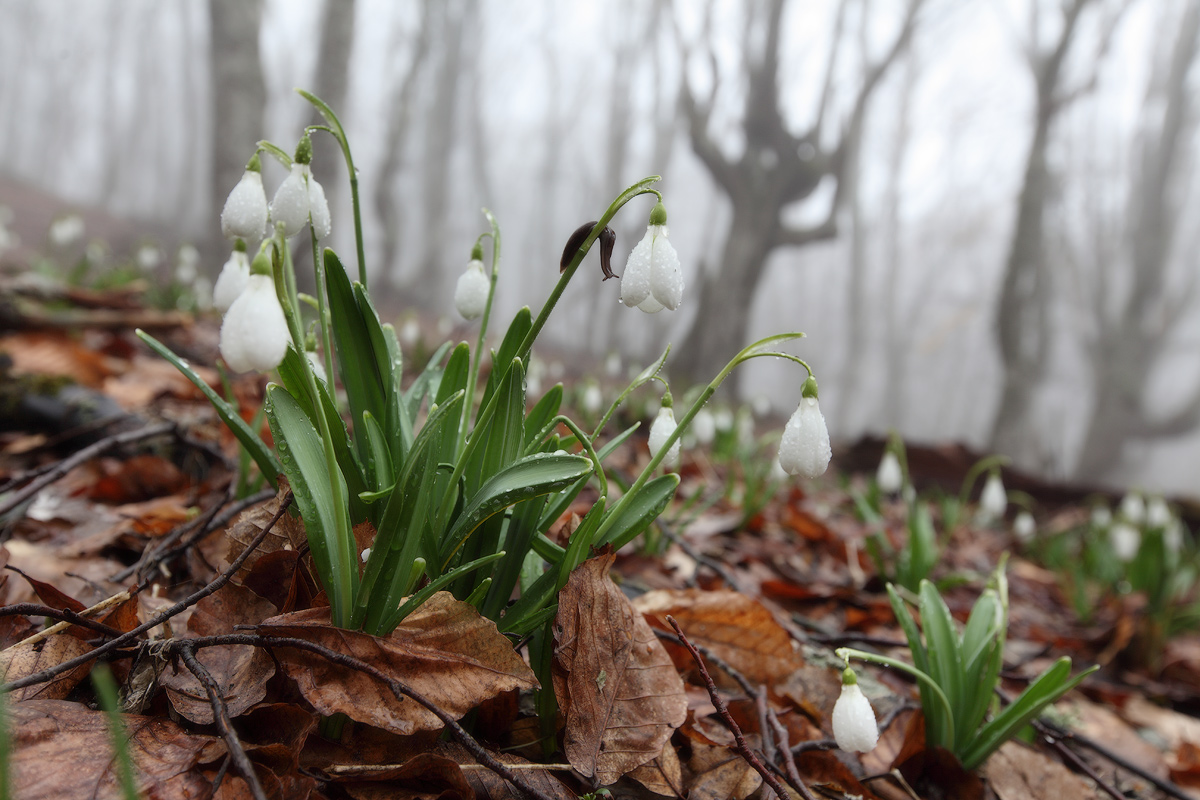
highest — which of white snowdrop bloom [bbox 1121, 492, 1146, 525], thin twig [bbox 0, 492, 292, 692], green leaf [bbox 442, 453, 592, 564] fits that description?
green leaf [bbox 442, 453, 592, 564]

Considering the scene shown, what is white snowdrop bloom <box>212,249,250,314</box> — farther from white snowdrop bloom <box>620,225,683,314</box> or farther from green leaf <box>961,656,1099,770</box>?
green leaf <box>961,656,1099,770</box>

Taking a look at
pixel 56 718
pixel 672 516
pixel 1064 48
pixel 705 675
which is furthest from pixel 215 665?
pixel 1064 48

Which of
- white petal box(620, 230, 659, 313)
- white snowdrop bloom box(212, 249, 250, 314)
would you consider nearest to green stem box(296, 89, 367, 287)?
white snowdrop bloom box(212, 249, 250, 314)

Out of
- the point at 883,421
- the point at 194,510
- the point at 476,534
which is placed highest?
the point at 476,534

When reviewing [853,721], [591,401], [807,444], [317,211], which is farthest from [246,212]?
[591,401]

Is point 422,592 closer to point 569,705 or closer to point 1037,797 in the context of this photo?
point 569,705

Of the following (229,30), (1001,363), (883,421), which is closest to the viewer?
(229,30)

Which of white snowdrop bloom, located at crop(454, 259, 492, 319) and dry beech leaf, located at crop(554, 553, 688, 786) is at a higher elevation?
white snowdrop bloom, located at crop(454, 259, 492, 319)

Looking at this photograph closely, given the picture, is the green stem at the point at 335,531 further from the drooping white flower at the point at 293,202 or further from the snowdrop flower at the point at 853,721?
the snowdrop flower at the point at 853,721
